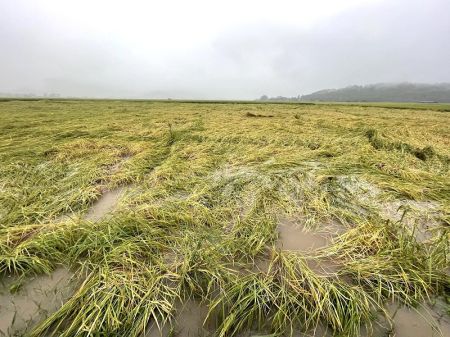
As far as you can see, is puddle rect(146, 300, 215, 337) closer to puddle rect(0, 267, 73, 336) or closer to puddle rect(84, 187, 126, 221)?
puddle rect(0, 267, 73, 336)

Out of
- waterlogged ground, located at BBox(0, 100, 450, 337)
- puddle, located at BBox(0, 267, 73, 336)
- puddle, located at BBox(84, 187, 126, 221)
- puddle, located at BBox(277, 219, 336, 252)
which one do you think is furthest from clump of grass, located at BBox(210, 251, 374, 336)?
puddle, located at BBox(84, 187, 126, 221)

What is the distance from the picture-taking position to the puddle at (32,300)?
1517 mm

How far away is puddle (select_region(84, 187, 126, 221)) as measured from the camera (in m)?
2.89

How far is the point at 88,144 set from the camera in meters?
6.49

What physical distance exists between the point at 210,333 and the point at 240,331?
0.19 m

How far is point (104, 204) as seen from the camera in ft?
10.6

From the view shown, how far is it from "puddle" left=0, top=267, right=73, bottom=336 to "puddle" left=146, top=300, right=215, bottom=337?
2.61ft

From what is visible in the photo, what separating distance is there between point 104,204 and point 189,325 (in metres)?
2.33

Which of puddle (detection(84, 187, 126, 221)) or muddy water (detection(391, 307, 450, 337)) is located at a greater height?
muddy water (detection(391, 307, 450, 337))

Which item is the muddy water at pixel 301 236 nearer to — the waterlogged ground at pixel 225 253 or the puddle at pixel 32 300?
the waterlogged ground at pixel 225 253

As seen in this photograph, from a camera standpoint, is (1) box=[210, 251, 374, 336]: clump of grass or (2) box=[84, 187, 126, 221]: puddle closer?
(1) box=[210, 251, 374, 336]: clump of grass

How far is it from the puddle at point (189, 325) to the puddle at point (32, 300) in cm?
80

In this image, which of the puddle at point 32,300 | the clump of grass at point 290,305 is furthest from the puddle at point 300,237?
the puddle at point 32,300

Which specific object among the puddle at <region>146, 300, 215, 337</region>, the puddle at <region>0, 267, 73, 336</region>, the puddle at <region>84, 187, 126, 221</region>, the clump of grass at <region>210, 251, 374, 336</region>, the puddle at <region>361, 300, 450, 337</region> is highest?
the clump of grass at <region>210, 251, 374, 336</region>
